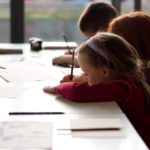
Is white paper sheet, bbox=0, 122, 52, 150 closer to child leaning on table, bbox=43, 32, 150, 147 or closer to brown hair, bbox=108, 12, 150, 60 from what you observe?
child leaning on table, bbox=43, 32, 150, 147

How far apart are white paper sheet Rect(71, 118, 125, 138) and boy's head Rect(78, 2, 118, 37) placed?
1.22 meters

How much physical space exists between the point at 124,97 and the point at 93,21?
3.57 ft

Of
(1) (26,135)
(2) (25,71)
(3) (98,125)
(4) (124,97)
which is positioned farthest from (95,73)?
(2) (25,71)

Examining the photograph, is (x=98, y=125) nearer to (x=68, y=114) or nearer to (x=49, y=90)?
(x=68, y=114)

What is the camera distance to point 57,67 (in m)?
2.55

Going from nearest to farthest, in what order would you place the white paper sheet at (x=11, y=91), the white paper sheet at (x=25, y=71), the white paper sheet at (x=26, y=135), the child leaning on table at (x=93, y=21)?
the white paper sheet at (x=26, y=135) < the white paper sheet at (x=11, y=91) < the white paper sheet at (x=25, y=71) < the child leaning on table at (x=93, y=21)

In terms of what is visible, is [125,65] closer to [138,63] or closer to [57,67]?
[138,63]

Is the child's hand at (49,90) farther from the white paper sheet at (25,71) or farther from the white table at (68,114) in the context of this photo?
the white paper sheet at (25,71)

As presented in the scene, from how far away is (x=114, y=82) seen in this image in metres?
1.65

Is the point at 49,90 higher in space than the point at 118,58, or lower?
lower

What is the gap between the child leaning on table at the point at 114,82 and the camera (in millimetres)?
1635

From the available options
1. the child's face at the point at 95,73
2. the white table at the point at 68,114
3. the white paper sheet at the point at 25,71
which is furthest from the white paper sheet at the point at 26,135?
the white paper sheet at the point at 25,71

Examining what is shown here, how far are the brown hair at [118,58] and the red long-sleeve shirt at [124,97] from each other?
5 cm

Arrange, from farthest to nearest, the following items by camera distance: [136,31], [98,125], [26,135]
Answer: [136,31] → [98,125] → [26,135]
